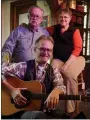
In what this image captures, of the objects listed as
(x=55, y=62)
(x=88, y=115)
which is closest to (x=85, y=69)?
(x=55, y=62)

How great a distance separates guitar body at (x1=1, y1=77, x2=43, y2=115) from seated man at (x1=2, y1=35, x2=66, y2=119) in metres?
0.03

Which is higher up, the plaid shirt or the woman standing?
the woman standing

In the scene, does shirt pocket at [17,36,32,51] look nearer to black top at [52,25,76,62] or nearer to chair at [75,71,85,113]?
black top at [52,25,76,62]

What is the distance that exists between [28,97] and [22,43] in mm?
356

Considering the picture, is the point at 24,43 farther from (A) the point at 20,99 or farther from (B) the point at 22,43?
(A) the point at 20,99

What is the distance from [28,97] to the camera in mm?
1543

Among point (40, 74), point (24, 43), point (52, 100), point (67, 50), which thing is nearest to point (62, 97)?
point (52, 100)

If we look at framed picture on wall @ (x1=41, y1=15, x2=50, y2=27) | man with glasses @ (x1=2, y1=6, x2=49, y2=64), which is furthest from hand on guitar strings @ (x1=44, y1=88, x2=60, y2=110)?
framed picture on wall @ (x1=41, y1=15, x2=50, y2=27)

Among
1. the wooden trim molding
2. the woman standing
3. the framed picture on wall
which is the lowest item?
the woman standing

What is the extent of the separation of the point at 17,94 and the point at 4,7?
1.90 feet

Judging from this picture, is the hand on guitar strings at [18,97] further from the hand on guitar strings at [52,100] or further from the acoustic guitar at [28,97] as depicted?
the hand on guitar strings at [52,100]

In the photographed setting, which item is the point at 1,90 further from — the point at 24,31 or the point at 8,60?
the point at 24,31

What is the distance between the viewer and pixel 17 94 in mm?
1557

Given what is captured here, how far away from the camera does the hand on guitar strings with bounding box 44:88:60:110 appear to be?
1.54m
